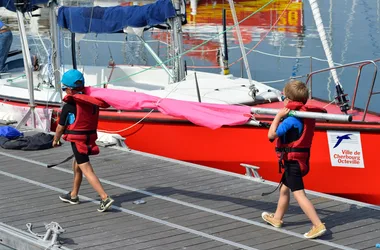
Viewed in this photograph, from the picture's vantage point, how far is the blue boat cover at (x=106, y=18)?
1274 centimetres

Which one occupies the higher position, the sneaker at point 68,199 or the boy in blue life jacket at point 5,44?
the boy in blue life jacket at point 5,44

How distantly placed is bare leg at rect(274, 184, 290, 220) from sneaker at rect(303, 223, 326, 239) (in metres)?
0.35

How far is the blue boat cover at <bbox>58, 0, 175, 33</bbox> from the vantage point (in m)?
12.7

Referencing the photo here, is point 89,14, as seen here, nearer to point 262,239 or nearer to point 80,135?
point 80,135

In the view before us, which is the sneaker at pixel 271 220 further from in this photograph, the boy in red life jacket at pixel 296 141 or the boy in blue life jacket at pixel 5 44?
the boy in blue life jacket at pixel 5 44

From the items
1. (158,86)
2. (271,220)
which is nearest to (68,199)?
(271,220)

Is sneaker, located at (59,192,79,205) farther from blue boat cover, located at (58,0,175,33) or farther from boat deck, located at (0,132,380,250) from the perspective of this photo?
blue boat cover, located at (58,0,175,33)

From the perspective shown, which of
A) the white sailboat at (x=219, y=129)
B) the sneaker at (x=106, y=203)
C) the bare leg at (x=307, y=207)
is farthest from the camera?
the white sailboat at (x=219, y=129)

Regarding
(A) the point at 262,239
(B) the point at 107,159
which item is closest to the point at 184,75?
(B) the point at 107,159

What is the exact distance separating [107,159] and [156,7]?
3407 mm

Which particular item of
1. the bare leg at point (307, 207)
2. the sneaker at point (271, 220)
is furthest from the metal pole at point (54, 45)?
the bare leg at point (307, 207)

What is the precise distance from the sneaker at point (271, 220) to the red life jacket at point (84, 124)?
1.91 metres

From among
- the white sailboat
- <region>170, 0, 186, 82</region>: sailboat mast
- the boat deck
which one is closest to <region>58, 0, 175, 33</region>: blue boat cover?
the white sailboat

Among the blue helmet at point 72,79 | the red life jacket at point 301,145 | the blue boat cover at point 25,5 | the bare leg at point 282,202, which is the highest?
the blue boat cover at point 25,5
